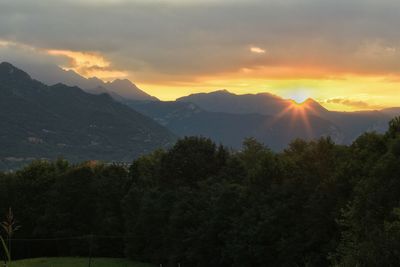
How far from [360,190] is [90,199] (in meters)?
60.1

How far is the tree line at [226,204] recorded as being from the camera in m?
36.2

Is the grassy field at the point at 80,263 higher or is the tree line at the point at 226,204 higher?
the tree line at the point at 226,204

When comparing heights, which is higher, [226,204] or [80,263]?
[226,204]

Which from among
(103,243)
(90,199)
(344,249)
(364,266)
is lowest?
(103,243)

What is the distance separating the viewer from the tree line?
119ft

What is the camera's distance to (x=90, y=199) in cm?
8781

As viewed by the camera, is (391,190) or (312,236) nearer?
(391,190)

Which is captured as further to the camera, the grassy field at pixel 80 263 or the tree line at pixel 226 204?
the grassy field at pixel 80 263

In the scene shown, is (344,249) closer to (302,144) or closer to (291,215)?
(291,215)

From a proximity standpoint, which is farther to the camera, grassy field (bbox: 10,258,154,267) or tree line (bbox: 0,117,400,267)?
grassy field (bbox: 10,258,154,267)

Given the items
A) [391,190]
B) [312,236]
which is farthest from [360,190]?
[312,236]

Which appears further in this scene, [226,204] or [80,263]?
[80,263]

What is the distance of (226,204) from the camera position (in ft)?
194

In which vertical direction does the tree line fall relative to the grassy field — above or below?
above
